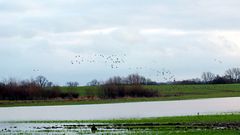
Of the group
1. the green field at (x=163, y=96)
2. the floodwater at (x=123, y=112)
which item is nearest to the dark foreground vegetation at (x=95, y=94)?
the green field at (x=163, y=96)

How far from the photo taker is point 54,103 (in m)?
114

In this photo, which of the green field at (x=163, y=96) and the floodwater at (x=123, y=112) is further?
the green field at (x=163, y=96)

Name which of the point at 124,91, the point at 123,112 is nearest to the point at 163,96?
the point at 124,91

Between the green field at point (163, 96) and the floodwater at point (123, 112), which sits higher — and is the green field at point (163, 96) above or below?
above

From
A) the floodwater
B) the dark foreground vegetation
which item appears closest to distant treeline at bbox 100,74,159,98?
the dark foreground vegetation

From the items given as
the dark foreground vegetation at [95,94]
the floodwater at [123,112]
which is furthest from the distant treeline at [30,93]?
the floodwater at [123,112]

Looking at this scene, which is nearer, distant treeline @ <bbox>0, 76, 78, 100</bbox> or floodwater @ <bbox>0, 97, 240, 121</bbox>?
floodwater @ <bbox>0, 97, 240, 121</bbox>

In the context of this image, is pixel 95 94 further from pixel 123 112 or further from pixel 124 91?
pixel 123 112

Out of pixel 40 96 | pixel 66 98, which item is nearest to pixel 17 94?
pixel 40 96

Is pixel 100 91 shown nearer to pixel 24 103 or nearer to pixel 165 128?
pixel 24 103

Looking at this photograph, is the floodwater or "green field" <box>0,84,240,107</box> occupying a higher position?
"green field" <box>0,84,240,107</box>

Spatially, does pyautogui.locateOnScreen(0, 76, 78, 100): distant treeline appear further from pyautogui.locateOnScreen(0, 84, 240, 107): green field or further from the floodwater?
the floodwater

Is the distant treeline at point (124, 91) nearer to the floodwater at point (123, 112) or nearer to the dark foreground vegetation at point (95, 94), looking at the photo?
the dark foreground vegetation at point (95, 94)

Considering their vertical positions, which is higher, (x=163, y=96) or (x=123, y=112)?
(x=163, y=96)
